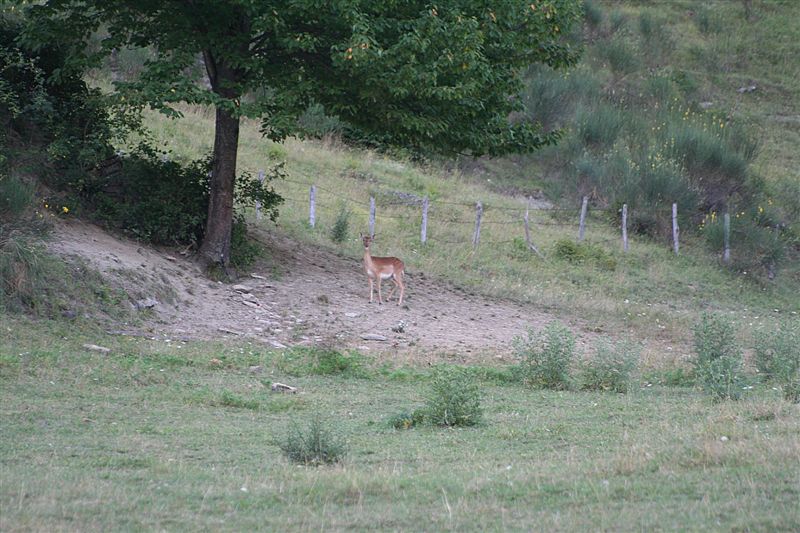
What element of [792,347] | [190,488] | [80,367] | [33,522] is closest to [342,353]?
[80,367]

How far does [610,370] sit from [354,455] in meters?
5.90

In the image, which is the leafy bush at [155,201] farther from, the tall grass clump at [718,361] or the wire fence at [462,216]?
the tall grass clump at [718,361]

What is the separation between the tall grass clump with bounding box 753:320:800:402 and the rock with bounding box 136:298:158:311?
9.71m

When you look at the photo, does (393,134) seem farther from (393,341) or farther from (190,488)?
(190,488)

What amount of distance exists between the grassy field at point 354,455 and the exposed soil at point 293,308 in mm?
2403

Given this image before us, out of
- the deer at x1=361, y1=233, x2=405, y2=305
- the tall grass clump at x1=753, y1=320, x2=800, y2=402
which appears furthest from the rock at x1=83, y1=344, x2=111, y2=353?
the tall grass clump at x1=753, y1=320, x2=800, y2=402

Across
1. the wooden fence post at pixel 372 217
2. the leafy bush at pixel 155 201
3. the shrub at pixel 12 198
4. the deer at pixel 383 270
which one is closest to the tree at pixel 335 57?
the leafy bush at pixel 155 201

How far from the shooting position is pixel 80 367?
12055 millimetres

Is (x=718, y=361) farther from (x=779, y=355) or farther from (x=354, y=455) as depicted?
(x=354, y=455)

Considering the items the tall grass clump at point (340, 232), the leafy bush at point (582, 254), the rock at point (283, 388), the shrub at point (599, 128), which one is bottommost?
the leafy bush at point (582, 254)

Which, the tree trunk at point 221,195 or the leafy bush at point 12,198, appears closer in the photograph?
the leafy bush at point 12,198

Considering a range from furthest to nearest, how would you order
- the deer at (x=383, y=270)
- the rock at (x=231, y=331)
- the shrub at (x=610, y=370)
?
the deer at (x=383, y=270) < the rock at (x=231, y=331) < the shrub at (x=610, y=370)

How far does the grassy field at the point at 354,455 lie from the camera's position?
6406 millimetres

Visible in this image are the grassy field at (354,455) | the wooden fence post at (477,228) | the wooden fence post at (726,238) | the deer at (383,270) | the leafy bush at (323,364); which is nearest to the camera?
the grassy field at (354,455)
